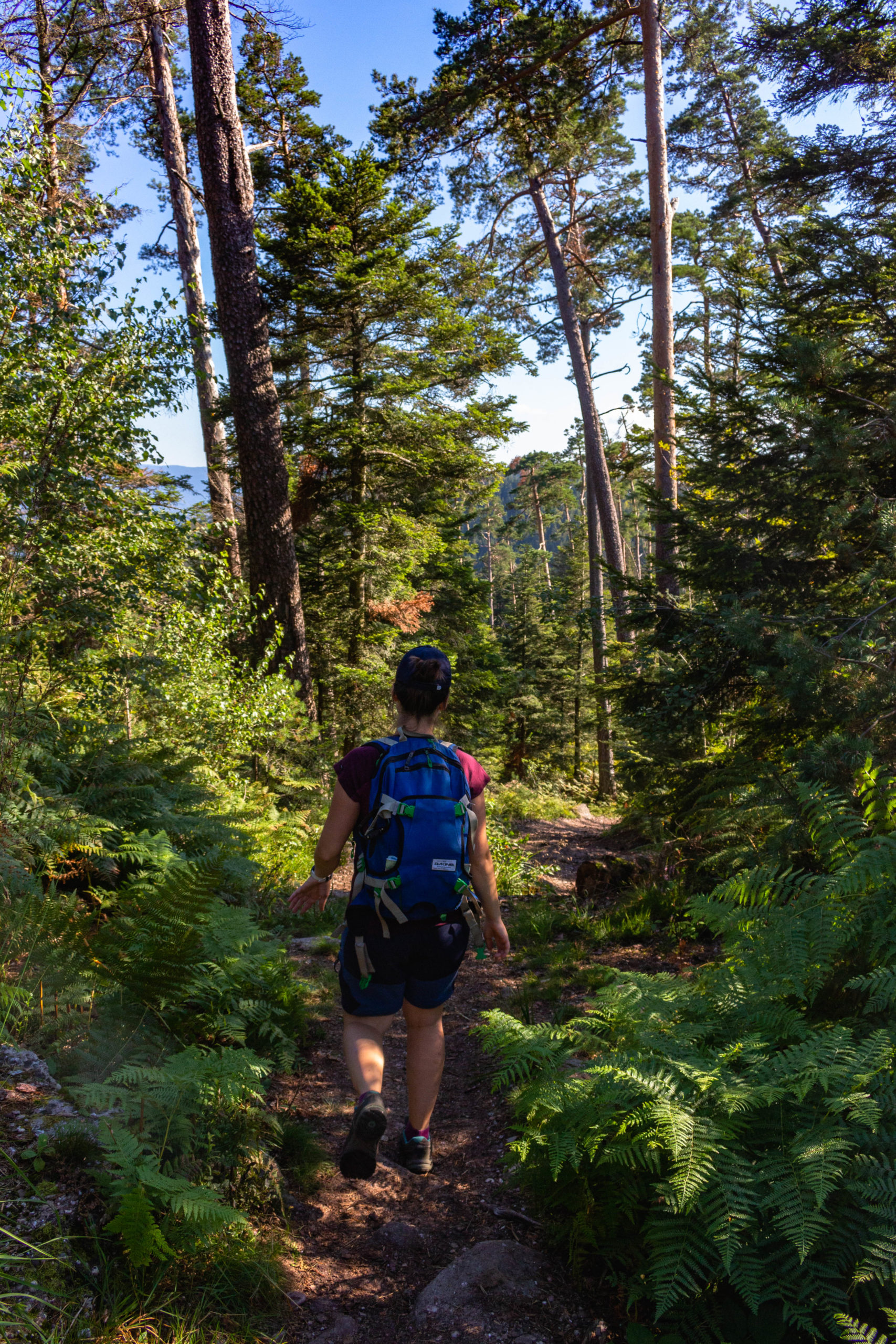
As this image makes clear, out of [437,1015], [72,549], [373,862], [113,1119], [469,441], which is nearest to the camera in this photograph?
[113,1119]

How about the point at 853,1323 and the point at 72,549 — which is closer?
the point at 853,1323

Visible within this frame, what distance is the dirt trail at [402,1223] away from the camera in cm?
227

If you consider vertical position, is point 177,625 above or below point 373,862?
above

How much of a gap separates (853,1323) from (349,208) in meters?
12.2

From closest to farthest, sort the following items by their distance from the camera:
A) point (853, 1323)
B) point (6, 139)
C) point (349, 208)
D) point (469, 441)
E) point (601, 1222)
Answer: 1. point (853, 1323)
2. point (601, 1222)
3. point (6, 139)
4. point (349, 208)
5. point (469, 441)

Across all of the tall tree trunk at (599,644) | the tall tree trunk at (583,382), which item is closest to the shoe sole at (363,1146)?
the tall tree trunk at (599,644)

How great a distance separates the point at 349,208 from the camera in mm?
10312

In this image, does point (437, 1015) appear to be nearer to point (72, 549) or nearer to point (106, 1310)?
point (106, 1310)

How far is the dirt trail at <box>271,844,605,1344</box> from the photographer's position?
2273 millimetres

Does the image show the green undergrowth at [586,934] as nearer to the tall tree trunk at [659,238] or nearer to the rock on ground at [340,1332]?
the rock on ground at [340,1332]

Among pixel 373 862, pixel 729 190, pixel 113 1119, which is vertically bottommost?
pixel 113 1119

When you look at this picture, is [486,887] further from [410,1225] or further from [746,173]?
[746,173]

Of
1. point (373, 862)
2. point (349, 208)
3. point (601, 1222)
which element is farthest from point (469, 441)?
point (601, 1222)

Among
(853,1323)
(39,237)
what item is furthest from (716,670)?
(39,237)
